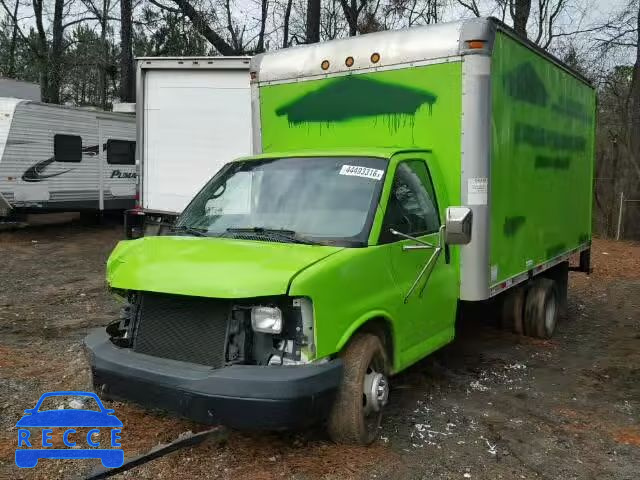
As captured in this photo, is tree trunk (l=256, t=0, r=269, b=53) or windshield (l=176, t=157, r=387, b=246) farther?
tree trunk (l=256, t=0, r=269, b=53)

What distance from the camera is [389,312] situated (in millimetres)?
4422

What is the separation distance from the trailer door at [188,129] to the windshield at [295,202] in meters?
5.38

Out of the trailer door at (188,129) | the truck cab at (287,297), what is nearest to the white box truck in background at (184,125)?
the trailer door at (188,129)

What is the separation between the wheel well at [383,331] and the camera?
171 inches

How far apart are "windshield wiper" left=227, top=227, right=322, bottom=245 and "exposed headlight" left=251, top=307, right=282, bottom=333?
2.19 ft

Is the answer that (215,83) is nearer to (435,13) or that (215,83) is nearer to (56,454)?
(56,454)

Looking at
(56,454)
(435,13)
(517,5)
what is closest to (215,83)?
(56,454)

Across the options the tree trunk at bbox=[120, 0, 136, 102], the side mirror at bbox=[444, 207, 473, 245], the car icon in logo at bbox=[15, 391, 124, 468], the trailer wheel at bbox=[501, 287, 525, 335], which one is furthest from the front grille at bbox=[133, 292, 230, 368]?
the tree trunk at bbox=[120, 0, 136, 102]

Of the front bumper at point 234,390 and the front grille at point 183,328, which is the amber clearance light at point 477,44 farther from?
the front grille at point 183,328

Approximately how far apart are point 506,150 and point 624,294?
20.7ft

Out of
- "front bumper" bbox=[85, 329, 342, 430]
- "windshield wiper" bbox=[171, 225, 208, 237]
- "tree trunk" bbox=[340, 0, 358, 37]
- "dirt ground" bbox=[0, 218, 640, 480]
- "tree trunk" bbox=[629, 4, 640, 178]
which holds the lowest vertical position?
"dirt ground" bbox=[0, 218, 640, 480]

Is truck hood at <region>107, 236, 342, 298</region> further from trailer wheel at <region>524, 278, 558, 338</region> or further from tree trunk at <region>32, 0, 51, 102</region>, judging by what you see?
tree trunk at <region>32, 0, 51, 102</region>

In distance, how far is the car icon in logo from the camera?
409 cm

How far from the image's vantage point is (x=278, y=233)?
440 cm
